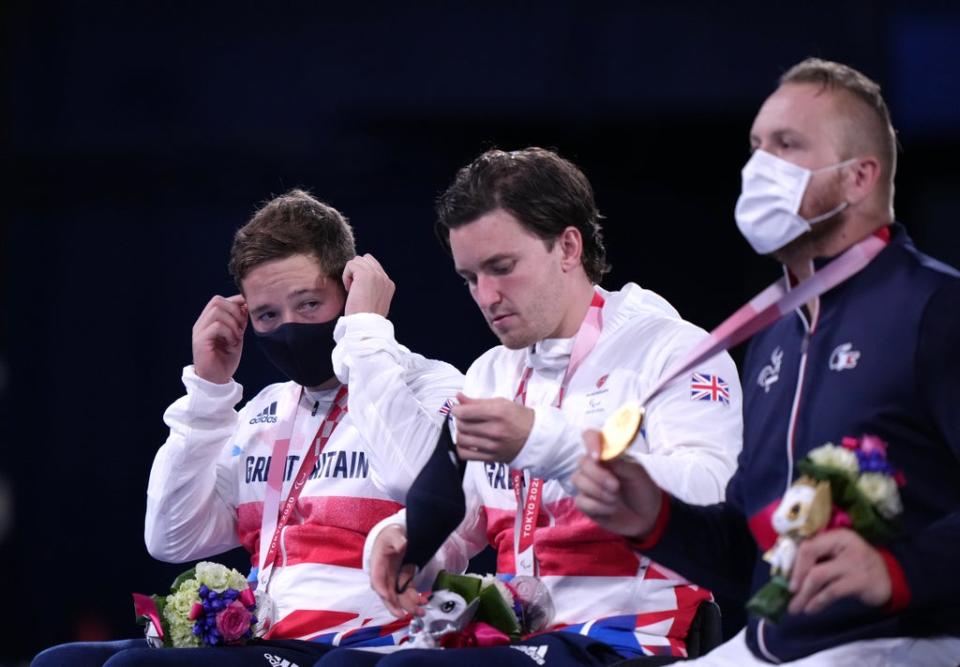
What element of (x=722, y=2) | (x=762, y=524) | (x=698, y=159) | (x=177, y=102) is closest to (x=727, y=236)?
(x=698, y=159)

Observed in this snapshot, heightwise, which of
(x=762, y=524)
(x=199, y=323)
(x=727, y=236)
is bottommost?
(x=762, y=524)

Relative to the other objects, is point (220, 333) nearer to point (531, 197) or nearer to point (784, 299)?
point (531, 197)

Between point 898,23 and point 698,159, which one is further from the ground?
point 898,23

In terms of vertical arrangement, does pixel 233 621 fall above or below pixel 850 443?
below

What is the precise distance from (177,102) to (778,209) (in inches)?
172

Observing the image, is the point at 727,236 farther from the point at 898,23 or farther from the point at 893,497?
the point at 893,497

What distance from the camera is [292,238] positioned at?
3.57 m

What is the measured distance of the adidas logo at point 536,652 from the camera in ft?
8.84

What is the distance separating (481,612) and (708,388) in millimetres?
681

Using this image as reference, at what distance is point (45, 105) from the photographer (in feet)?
20.6

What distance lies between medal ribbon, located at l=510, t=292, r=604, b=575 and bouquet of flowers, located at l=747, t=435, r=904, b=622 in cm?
100

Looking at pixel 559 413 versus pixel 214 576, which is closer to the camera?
pixel 559 413

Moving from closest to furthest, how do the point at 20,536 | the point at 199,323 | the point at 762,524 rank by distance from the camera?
the point at 762,524, the point at 199,323, the point at 20,536

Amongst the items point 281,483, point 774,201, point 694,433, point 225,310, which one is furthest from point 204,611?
point 774,201
